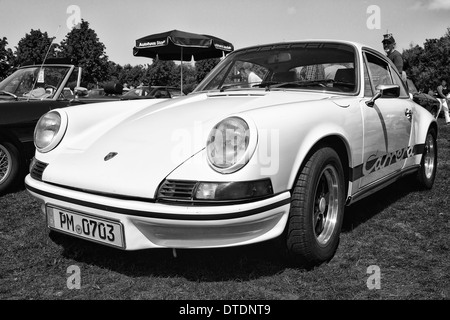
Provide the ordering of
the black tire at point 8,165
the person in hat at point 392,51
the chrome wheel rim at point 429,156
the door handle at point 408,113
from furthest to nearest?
the person in hat at point 392,51 < the chrome wheel rim at point 429,156 < the black tire at point 8,165 < the door handle at point 408,113

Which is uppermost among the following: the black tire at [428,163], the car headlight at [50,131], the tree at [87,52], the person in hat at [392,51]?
the tree at [87,52]

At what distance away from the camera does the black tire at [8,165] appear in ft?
13.7

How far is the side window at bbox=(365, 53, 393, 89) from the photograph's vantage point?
11.2 feet

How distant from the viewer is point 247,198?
6.48 feet

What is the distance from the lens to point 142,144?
2301 millimetres

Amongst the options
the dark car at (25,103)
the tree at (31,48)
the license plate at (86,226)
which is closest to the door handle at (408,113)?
the license plate at (86,226)

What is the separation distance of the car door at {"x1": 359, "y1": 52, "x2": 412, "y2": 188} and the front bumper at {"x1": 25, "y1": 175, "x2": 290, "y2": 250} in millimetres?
1120

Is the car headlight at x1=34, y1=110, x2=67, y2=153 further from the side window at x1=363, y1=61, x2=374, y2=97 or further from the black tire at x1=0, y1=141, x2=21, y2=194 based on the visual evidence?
the side window at x1=363, y1=61, x2=374, y2=97

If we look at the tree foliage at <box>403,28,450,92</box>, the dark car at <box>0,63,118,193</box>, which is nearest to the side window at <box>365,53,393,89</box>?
the dark car at <box>0,63,118,193</box>

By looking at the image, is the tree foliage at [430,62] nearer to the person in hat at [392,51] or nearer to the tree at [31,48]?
the tree at [31,48]

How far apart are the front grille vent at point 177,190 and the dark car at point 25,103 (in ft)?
9.41
